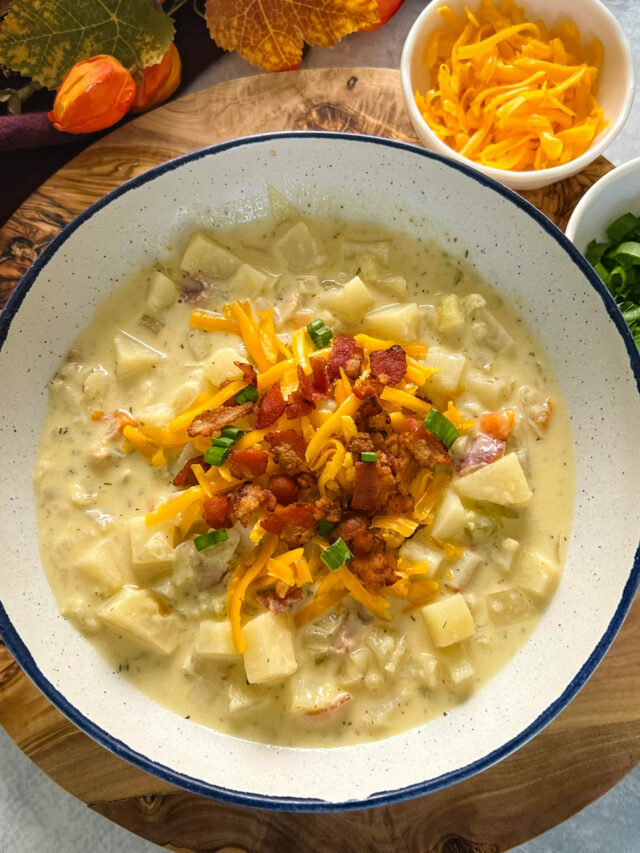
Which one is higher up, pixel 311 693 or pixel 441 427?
pixel 441 427

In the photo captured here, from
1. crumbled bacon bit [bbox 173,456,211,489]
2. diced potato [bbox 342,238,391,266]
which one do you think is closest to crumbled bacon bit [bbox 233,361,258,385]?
crumbled bacon bit [bbox 173,456,211,489]

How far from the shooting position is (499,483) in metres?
3.59

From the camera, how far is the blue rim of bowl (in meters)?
3.22

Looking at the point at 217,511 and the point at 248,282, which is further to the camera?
the point at 248,282

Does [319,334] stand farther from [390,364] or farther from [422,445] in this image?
[422,445]

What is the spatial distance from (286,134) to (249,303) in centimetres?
76

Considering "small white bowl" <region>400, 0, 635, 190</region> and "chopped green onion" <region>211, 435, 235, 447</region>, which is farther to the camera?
"small white bowl" <region>400, 0, 635, 190</region>

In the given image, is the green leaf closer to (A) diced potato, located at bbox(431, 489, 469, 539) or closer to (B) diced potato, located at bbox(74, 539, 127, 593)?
(B) diced potato, located at bbox(74, 539, 127, 593)

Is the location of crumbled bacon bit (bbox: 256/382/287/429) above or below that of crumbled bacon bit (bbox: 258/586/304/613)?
above

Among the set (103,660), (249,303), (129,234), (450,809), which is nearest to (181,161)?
(129,234)

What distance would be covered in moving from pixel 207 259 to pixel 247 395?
757 mm

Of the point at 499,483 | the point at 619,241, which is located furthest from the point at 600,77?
the point at 499,483

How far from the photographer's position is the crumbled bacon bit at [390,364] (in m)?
3.52

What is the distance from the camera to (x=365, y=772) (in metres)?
3.53
